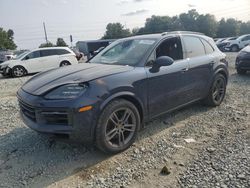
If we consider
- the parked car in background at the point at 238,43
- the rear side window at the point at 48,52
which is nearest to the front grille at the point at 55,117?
the rear side window at the point at 48,52

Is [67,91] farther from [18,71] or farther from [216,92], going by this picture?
[18,71]

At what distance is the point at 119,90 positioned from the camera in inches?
125

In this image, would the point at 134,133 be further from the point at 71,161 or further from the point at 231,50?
the point at 231,50

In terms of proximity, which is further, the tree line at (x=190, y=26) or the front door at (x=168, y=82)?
the tree line at (x=190, y=26)

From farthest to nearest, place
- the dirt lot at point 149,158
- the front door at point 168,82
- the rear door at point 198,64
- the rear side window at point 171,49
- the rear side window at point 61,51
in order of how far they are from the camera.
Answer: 1. the rear side window at point 61,51
2. the rear door at point 198,64
3. the rear side window at point 171,49
4. the front door at point 168,82
5. the dirt lot at point 149,158

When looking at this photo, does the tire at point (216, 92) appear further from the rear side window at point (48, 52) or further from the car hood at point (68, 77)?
the rear side window at point (48, 52)

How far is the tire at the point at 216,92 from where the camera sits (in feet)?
16.4

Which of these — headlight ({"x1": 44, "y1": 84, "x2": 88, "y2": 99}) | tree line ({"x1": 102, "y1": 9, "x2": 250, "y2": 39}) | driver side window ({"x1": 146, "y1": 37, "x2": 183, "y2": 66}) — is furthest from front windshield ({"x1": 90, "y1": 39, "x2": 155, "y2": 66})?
tree line ({"x1": 102, "y1": 9, "x2": 250, "y2": 39})

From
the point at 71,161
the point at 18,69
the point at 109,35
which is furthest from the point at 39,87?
the point at 109,35

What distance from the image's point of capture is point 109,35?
76812 millimetres

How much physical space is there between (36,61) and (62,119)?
35.9 ft

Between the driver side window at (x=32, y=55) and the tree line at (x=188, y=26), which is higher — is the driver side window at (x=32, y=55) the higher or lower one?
the lower one

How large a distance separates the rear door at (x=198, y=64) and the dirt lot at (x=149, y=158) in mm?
592

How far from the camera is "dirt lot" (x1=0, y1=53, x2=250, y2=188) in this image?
277 cm
